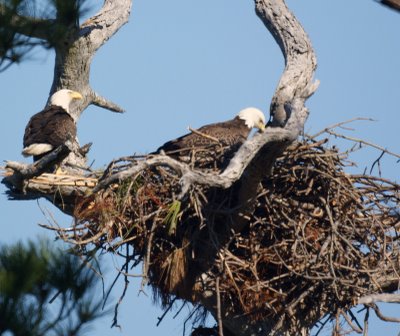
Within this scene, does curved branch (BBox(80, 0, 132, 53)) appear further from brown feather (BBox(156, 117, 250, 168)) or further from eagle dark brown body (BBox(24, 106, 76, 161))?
brown feather (BBox(156, 117, 250, 168))

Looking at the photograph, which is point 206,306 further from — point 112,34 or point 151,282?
point 112,34

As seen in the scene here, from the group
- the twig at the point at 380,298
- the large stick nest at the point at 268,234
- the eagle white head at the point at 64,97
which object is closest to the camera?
the twig at the point at 380,298

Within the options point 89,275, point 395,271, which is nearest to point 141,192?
point 89,275

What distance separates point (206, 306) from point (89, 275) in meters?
1.35

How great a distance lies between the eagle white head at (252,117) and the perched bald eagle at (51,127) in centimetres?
131

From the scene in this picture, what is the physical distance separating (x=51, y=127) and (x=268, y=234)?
2.21 metres

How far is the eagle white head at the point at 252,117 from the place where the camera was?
1092 cm

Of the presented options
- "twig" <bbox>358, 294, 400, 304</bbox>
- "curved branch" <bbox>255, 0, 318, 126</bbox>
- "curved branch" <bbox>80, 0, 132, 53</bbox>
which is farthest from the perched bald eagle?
"twig" <bbox>358, 294, 400, 304</bbox>

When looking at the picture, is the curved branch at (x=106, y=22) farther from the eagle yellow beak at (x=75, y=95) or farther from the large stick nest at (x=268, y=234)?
the large stick nest at (x=268, y=234)

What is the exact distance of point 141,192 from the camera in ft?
29.7

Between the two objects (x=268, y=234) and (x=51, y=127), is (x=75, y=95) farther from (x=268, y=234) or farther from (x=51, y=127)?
(x=268, y=234)

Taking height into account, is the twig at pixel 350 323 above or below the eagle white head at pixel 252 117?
below

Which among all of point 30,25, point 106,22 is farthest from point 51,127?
point 30,25

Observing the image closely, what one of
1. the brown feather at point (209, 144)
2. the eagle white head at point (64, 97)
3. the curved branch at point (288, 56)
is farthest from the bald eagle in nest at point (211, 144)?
the eagle white head at point (64, 97)
